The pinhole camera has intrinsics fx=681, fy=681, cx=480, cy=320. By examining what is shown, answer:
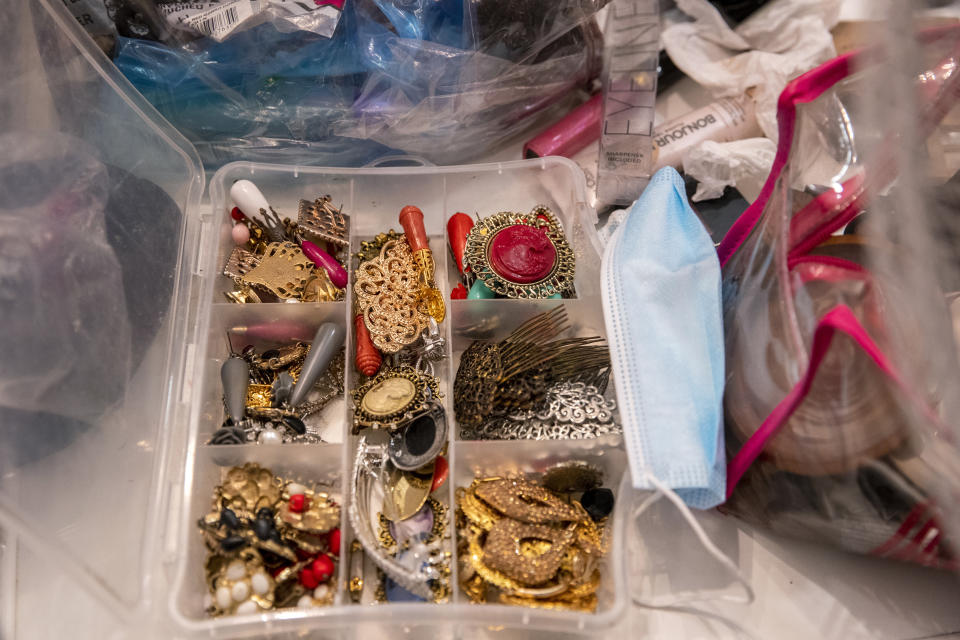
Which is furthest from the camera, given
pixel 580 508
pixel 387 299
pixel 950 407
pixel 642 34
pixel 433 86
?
pixel 642 34

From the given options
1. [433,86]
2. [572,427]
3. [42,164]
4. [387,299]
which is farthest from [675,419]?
[42,164]

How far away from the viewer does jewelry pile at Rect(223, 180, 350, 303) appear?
1.24 metres

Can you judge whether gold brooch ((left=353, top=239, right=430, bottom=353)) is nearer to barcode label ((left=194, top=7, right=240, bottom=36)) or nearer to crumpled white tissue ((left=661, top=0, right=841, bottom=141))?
barcode label ((left=194, top=7, right=240, bottom=36))

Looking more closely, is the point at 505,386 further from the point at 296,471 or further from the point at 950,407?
the point at 950,407

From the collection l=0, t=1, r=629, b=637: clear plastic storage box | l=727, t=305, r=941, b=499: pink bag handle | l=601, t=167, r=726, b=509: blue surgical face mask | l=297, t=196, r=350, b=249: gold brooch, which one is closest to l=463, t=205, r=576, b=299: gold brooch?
l=0, t=1, r=629, b=637: clear plastic storage box

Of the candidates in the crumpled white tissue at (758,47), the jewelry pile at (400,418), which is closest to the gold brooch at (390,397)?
the jewelry pile at (400,418)

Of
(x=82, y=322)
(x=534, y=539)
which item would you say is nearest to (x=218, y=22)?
(x=82, y=322)

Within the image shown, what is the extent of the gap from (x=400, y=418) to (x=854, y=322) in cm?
67

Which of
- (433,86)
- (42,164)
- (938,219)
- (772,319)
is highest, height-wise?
(433,86)

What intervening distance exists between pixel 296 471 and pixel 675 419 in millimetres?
605

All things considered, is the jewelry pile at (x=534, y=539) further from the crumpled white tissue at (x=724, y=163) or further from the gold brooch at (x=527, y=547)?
the crumpled white tissue at (x=724, y=163)

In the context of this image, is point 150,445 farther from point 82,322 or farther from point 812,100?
point 812,100

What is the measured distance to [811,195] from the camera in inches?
39.9

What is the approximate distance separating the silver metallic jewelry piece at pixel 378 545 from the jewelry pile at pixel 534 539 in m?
0.04
